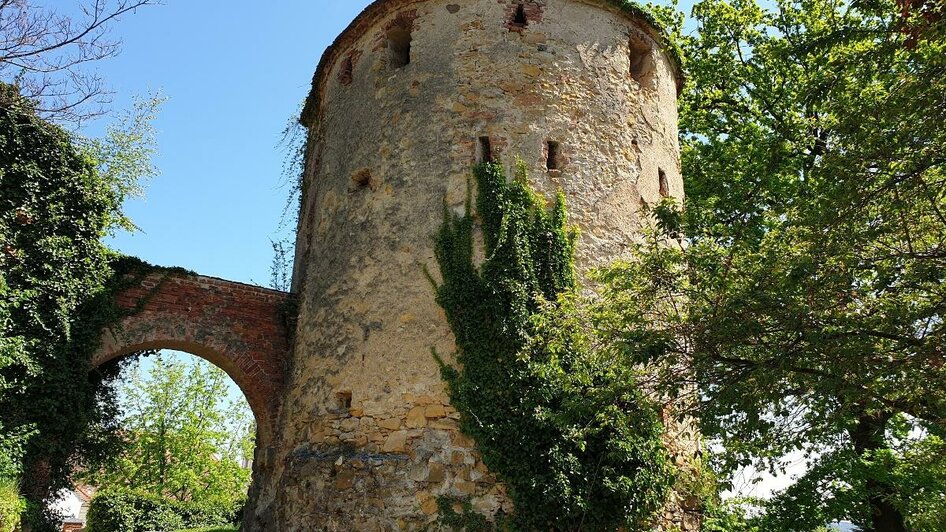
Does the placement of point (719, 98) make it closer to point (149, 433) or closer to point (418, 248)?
point (418, 248)

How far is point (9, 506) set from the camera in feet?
28.7

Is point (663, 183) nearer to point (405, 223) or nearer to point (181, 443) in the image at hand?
point (405, 223)

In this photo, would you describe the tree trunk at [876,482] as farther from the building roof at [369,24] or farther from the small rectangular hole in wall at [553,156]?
the building roof at [369,24]

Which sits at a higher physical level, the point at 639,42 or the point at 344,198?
the point at 639,42

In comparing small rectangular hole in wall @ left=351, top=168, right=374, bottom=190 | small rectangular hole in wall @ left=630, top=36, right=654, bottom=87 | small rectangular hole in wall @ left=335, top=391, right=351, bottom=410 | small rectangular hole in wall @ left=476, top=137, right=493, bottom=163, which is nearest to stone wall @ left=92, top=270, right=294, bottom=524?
small rectangular hole in wall @ left=335, top=391, right=351, bottom=410

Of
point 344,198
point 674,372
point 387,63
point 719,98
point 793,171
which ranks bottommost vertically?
point 674,372

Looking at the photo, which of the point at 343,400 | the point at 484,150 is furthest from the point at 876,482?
the point at 343,400

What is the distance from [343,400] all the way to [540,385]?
277cm

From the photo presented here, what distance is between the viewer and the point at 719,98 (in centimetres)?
1562

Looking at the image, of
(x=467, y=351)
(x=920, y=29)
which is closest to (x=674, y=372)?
(x=467, y=351)

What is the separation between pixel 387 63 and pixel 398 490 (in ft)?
21.6

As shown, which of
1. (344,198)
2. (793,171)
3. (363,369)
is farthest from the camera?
(793,171)

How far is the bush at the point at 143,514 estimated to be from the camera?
58.4ft

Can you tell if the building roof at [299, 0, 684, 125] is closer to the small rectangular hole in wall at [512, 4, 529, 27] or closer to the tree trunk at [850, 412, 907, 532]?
the small rectangular hole in wall at [512, 4, 529, 27]
